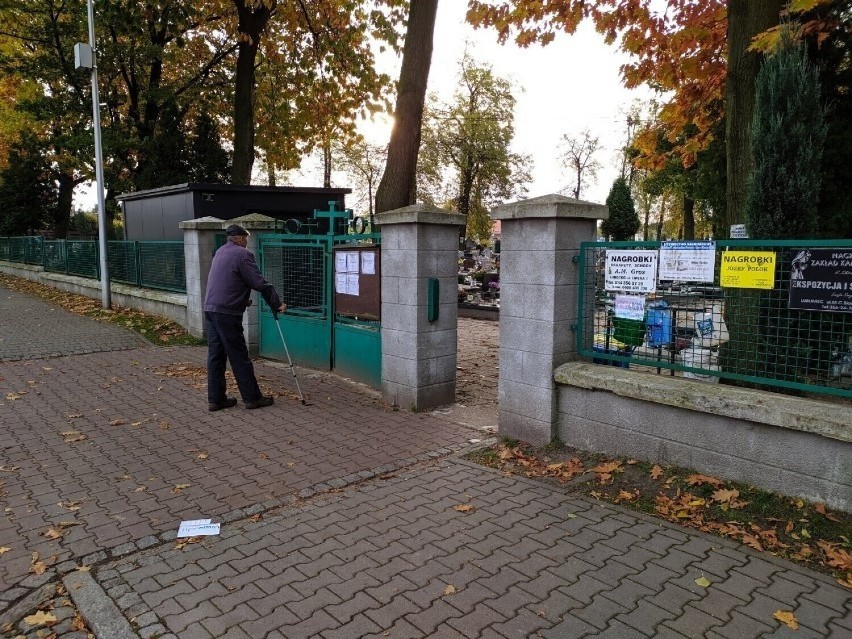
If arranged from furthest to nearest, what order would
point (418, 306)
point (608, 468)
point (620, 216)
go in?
1. point (620, 216)
2. point (418, 306)
3. point (608, 468)

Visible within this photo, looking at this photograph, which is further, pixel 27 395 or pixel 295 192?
pixel 295 192

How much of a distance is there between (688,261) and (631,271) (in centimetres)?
48

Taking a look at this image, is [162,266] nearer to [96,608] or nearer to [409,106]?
[409,106]

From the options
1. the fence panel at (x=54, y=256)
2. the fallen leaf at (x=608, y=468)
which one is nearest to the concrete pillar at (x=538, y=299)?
the fallen leaf at (x=608, y=468)

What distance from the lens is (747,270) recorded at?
4320 mm

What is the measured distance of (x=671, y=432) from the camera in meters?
4.66

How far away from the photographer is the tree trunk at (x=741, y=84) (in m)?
5.90

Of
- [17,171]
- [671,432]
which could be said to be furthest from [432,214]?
[17,171]

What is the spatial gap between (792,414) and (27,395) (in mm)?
7721

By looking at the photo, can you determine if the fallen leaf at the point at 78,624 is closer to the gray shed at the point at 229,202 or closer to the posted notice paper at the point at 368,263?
the posted notice paper at the point at 368,263

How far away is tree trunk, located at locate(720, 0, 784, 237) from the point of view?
5.90 meters

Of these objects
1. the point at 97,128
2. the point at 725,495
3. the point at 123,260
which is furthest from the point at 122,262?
the point at 725,495

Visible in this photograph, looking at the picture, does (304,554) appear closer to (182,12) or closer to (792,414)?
(792,414)

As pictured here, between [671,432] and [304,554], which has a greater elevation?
[671,432]
